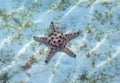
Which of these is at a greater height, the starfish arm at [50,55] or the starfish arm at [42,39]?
the starfish arm at [42,39]

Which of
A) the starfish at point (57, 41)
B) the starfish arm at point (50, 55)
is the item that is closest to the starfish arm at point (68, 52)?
Result: the starfish at point (57, 41)

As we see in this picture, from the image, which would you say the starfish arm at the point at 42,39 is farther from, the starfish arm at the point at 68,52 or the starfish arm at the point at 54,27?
the starfish arm at the point at 68,52

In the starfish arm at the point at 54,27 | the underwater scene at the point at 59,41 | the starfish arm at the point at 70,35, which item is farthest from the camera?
the starfish arm at the point at 54,27

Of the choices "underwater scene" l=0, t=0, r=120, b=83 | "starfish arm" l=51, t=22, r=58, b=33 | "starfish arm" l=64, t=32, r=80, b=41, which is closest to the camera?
"underwater scene" l=0, t=0, r=120, b=83

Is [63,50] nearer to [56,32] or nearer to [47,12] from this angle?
[56,32]

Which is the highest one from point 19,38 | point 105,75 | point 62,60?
point 19,38

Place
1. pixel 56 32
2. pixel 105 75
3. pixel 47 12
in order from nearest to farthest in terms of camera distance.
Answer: pixel 105 75 < pixel 56 32 < pixel 47 12

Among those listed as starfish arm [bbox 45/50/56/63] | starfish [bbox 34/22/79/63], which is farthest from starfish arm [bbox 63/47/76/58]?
starfish arm [bbox 45/50/56/63]

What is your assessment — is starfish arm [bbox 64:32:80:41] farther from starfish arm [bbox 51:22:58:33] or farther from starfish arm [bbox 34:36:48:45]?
starfish arm [bbox 34:36:48:45]

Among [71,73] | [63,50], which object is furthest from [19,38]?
[71,73]
